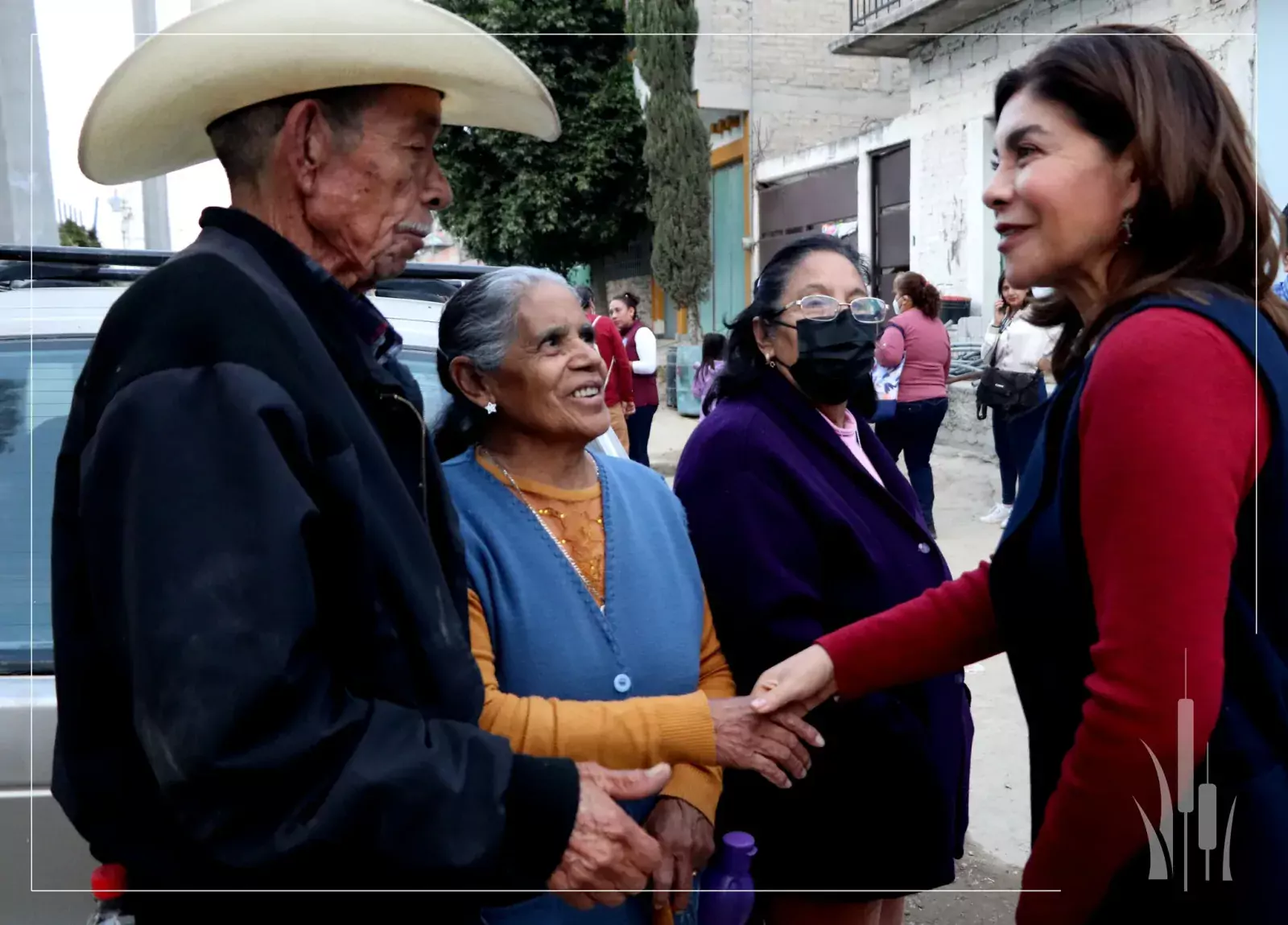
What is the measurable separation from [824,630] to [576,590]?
1.84 feet

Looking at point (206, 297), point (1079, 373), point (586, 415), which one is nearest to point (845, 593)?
point (586, 415)

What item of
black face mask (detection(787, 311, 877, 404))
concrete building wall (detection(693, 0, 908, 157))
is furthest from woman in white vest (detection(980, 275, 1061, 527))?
concrete building wall (detection(693, 0, 908, 157))

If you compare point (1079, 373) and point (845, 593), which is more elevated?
point (1079, 373)

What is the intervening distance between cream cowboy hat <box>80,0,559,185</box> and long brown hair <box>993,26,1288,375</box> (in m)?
0.83

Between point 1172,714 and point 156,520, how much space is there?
1122 millimetres

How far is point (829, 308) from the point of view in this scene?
7.82 ft

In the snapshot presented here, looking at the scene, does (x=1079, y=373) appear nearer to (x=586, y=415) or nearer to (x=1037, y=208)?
(x=1037, y=208)

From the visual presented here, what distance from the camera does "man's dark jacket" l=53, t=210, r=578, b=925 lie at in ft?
3.26

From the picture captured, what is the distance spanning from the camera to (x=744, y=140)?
731 inches

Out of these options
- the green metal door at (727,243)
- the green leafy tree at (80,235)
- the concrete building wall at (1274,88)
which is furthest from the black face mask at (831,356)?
the green metal door at (727,243)

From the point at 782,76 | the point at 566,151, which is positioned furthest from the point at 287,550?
the point at 566,151

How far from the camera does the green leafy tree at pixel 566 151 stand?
2027 centimetres

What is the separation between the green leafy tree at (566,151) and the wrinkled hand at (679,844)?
63.7 ft

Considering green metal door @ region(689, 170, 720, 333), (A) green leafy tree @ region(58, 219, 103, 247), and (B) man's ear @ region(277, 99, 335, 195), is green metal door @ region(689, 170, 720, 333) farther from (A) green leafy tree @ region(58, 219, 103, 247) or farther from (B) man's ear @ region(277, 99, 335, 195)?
(B) man's ear @ region(277, 99, 335, 195)
